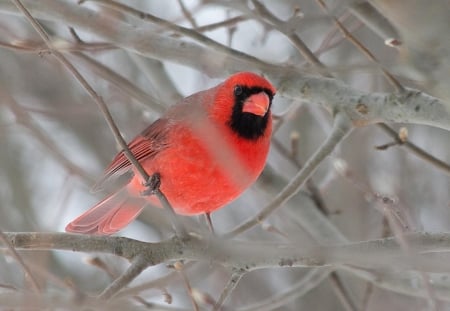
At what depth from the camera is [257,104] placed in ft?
11.9

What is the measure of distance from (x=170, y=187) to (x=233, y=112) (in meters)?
0.46

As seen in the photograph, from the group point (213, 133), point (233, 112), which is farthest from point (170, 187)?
point (213, 133)

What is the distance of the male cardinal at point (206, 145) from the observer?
358cm

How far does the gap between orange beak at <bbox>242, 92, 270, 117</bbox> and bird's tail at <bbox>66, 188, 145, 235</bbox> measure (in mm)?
848

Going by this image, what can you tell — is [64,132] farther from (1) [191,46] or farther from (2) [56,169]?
(1) [191,46]

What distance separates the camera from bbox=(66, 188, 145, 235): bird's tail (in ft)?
13.5

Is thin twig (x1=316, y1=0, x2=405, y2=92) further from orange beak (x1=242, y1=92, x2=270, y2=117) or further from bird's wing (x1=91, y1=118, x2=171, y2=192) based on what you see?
bird's wing (x1=91, y1=118, x2=171, y2=192)

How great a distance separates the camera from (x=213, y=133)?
2.66 meters

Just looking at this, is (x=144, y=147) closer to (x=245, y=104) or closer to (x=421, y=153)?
(x=245, y=104)

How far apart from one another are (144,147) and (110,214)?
46cm

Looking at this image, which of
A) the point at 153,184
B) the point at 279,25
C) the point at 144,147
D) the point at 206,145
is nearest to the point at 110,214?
the point at 144,147

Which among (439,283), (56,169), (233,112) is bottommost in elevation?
(439,283)

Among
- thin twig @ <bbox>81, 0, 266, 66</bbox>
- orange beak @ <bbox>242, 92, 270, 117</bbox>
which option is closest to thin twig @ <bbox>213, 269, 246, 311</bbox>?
thin twig @ <bbox>81, 0, 266, 66</bbox>

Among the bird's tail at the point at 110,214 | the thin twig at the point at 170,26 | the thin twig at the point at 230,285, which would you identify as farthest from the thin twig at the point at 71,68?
the bird's tail at the point at 110,214
